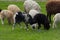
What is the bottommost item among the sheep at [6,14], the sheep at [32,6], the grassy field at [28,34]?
the grassy field at [28,34]

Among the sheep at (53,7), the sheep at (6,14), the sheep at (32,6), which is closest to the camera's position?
the sheep at (6,14)

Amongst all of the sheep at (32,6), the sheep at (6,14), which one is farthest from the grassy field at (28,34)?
the sheep at (32,6)

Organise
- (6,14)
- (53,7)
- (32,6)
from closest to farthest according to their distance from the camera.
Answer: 1. (6,14)
2. (53,7)
3. (32,6)

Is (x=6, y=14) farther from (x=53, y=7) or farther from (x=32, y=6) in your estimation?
(x=53, y=7)

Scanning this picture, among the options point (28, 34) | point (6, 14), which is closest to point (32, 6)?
point (6, 14)

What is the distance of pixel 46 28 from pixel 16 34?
2021 mm

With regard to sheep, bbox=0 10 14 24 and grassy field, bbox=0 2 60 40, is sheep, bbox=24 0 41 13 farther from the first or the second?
grassy field, bbox=0 2 60 40

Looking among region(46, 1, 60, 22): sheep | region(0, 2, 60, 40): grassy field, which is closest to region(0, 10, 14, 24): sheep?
region(0, 2, 60, 40): grassy field

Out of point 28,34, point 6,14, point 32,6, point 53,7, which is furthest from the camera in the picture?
point 32,6

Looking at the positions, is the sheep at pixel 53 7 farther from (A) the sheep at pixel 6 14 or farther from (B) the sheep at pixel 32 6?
(A) the sheep at pixel 6 14

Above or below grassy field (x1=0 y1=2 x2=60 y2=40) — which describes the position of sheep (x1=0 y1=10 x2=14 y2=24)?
above

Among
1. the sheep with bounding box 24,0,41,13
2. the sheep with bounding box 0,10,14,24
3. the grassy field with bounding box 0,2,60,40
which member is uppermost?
the sheep with bounding box 24,0,41,13

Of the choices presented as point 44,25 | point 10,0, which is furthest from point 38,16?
point 10,0

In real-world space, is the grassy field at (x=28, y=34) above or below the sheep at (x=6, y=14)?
below
